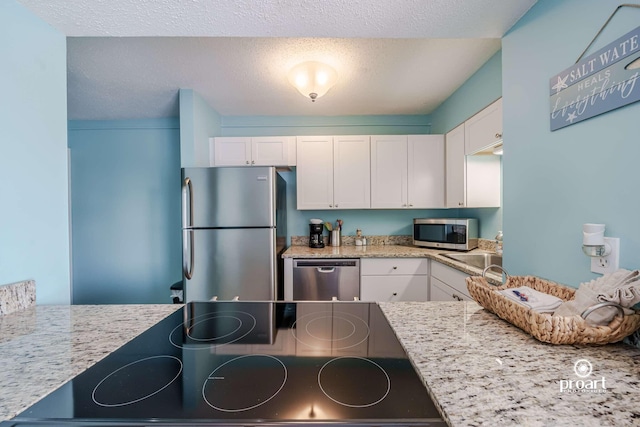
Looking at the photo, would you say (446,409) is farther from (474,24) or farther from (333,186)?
(333,186)

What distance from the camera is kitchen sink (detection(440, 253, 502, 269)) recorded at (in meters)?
2.08

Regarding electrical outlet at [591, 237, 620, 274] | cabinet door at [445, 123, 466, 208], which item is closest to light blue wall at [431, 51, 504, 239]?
cabinet door at [445, 123, 466, 208]

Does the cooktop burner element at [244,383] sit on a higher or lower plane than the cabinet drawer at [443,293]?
higher

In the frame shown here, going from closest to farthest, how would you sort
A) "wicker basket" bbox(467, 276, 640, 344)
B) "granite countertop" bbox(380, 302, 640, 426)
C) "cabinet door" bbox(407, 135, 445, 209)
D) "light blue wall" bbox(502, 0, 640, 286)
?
"granite countertop" bbox(380, 302, 640, 426) < "wicker basket" bbox(467, 276, 640, 344) < "light blue wall" bbox(502, 0, 640, 286) < "cabinet door" bbox(407, 135, 445, 209)

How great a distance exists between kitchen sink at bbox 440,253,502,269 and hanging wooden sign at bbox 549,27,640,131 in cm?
138

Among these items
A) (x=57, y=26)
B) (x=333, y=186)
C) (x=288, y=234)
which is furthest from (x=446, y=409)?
(x=288, y=234)

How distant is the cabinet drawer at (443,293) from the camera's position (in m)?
1.82

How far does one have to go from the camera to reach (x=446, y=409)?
458mm

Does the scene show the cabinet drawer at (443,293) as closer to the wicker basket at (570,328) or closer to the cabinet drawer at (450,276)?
the cabinet drawer at (450,276)

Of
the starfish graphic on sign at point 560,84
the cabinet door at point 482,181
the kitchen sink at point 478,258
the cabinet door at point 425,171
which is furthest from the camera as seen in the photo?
the cabinet door at point 425,171

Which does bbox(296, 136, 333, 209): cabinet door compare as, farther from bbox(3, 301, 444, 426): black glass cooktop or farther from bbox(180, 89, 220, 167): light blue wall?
bbox(3, 301, 444, 426): black glass cooktop

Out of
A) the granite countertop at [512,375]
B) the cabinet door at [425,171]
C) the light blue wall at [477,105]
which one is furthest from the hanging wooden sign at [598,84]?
the cabinet door at [425,171]

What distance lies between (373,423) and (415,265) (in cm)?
205

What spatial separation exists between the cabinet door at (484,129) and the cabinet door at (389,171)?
0.67 metres
